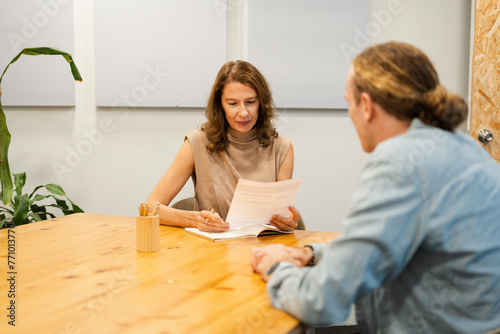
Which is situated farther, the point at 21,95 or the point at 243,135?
the point at 21,95

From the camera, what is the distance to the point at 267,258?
1.55 metres

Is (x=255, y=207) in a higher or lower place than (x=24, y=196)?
higher

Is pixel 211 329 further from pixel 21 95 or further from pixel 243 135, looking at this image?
pixel 21 95

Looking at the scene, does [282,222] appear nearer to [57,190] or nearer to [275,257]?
[275,257]

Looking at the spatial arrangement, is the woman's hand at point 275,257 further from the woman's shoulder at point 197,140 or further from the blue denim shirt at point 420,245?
the woman's shoulder at point 197,140

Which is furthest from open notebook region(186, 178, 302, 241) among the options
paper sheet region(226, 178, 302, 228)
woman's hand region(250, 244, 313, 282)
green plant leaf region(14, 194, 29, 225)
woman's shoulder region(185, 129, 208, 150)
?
green plant leaf region(14, 194, 29, 225)

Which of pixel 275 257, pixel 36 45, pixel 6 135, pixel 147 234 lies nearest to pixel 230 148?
pixel 147 234

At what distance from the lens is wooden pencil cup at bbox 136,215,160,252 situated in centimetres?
184

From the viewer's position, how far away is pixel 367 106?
4.06 ft

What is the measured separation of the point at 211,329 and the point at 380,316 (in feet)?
1.43

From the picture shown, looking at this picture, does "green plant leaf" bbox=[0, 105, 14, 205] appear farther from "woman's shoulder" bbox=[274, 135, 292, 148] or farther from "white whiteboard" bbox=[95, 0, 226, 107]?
"woman's shoulder" bbox=[274, 135, 292, 148]

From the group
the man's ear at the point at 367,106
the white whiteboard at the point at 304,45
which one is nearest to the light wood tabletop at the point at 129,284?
the man's ear at the point at 367,106

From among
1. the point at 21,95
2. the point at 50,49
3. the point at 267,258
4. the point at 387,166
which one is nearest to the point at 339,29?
the point at 50,49

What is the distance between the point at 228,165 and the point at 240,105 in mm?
334
